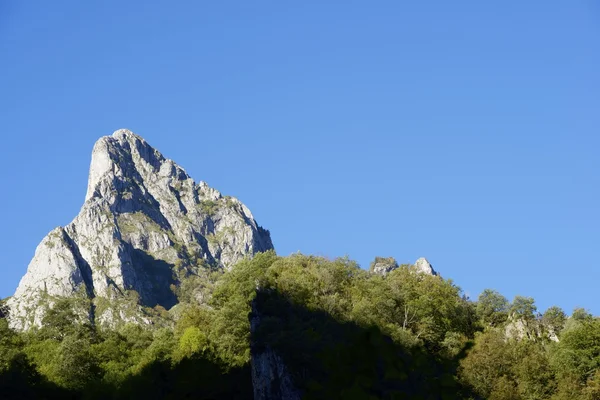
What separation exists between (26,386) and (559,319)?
5509 centimetres

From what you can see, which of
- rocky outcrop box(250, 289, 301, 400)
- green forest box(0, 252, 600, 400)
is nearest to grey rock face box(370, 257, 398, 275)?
green forest box(0, 252, 600, 400)

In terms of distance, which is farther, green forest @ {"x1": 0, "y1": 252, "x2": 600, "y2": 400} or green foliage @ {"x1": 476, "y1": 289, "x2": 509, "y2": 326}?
green foliage @ {"x1": 476, "y1": 289, "x2": 509, "y2": 326}

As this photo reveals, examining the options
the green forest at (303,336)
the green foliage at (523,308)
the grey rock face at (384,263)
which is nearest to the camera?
the green forest at (303,336)

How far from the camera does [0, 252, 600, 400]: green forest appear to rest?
177ft

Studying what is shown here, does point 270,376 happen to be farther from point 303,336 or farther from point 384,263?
point 384,263

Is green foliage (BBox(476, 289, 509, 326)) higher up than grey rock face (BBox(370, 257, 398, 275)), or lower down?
lower down

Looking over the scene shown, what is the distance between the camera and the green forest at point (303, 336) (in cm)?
5406

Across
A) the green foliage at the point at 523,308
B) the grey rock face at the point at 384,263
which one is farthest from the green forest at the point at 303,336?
the grey rock face at the point at 384,263

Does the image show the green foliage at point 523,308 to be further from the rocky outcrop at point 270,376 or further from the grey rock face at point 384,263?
the grey rock face at point 384,263

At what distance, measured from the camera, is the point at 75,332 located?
81.9m

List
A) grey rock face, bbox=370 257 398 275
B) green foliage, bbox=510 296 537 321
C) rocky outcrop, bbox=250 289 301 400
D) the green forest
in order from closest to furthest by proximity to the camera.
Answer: rocky outcrop, bbox=250 289 301 400, the green forest, green foliage, bbox=510 296 537 321, grey rock face, bbox=370 257 398 275

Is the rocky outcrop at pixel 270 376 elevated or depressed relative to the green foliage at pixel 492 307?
depressed

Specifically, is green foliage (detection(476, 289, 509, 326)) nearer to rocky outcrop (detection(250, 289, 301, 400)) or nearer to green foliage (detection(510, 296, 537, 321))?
green foliage (detection(510, 296, 537, 321))


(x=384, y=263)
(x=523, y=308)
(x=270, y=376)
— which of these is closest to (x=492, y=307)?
(x=523, y=308)
